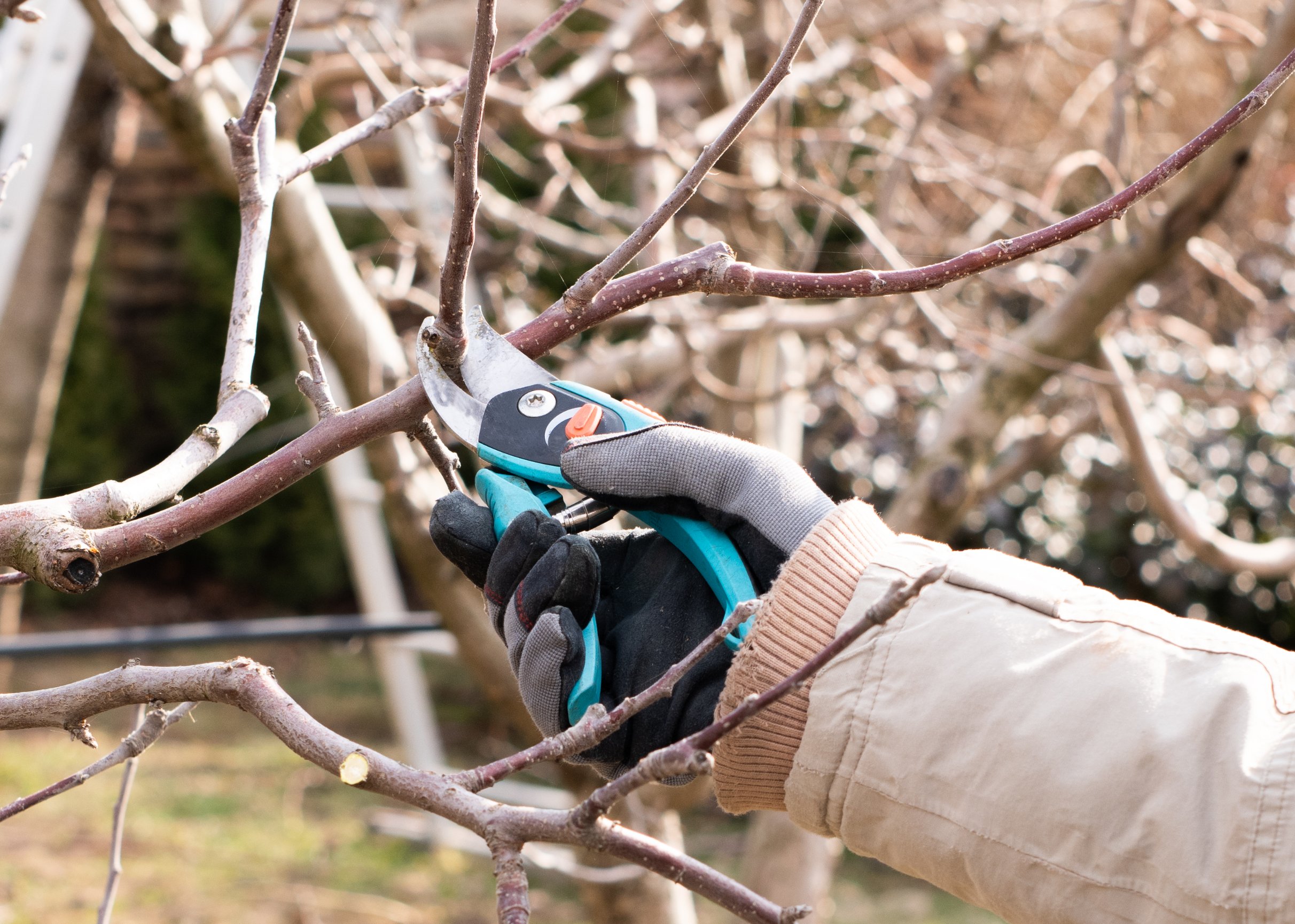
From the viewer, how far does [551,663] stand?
3.11ft

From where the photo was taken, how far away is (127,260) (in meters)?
6.67

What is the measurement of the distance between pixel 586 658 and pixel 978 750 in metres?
0.34

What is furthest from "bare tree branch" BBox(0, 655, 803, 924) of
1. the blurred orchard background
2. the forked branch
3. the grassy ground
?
the grassy ground

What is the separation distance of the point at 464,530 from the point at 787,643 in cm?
31

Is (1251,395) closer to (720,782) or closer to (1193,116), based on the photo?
(720,782)

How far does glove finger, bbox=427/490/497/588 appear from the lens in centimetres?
100

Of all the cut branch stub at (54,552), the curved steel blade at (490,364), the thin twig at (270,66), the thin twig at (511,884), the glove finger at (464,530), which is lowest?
the thin twig at (511,884)

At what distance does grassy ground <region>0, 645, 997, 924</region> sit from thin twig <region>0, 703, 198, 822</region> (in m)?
2.57

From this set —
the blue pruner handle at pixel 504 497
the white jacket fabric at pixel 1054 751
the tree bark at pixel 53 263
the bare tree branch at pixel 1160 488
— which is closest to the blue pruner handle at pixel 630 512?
the blue pruner handle at pixel 504 497

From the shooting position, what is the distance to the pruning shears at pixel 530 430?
1.00 meters

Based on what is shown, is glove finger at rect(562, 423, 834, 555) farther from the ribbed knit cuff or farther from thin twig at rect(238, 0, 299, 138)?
thin twig at rect(238, 0, 299, 138)

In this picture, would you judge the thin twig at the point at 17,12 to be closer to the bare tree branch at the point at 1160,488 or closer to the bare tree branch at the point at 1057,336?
the bare tree branch at the point at 1057,336

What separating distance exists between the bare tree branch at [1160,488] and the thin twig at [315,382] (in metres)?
1.72

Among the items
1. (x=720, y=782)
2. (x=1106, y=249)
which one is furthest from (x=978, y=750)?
(x=1106, y=249)
